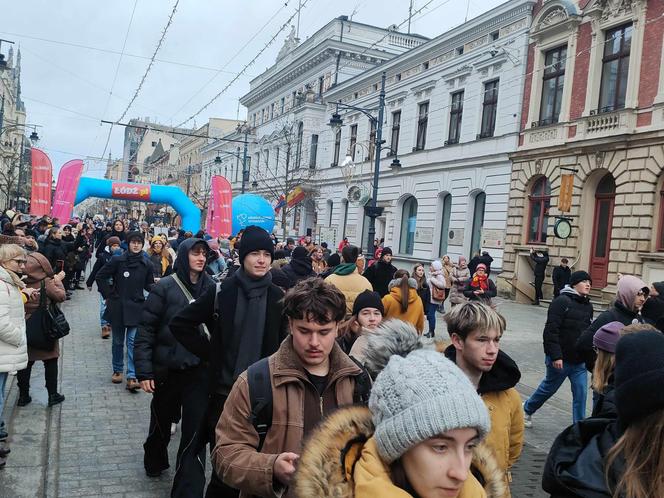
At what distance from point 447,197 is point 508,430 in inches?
955

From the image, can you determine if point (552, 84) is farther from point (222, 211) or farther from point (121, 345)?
point (121, 345)

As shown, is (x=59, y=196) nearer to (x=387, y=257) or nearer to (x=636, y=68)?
(x=387, y=257)

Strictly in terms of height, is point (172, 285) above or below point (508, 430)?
above

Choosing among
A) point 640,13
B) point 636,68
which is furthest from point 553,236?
point 640,13

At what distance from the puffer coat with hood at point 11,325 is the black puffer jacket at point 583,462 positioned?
421cm

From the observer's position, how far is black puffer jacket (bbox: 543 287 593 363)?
20.4 feet

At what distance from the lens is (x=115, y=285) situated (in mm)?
7578

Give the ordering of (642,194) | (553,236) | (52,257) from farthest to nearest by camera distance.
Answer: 1. (553,236)
2. (642,194)
3. (52,257)

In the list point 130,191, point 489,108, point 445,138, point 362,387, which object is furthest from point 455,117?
point 362,387

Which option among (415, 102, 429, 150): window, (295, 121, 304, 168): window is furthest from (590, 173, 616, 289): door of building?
(295, 121, 304, 168): window

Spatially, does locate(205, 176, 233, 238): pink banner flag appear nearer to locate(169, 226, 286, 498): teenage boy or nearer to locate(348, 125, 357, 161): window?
locate(348, 125, 357, 161): window

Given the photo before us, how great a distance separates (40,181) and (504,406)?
1914 centimetres

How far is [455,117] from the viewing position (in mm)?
25891

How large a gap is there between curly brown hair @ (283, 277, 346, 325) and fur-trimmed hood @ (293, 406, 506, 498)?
2.56 feet
